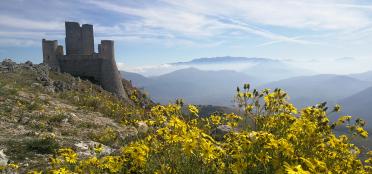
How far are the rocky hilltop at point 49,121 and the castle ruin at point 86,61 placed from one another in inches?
490

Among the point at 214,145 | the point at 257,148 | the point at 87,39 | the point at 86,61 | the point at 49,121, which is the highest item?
the point at 87,39

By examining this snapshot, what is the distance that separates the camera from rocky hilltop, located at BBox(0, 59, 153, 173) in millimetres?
12234

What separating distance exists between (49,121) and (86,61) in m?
26.8

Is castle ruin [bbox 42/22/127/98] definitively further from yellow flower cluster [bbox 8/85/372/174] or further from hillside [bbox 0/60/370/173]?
yellow flower cluster [bbox 8/85/372/174]

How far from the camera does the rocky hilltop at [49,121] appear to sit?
40.1 ft

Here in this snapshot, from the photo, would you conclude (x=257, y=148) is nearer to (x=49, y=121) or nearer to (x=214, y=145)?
(x=214, y=145)

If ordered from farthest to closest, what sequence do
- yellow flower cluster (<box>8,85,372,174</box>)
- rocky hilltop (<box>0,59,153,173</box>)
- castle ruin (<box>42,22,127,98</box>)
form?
castle ruin (<box>42,22,127,98</box>) → rocky hilltop (<box>0,59,153,173</box>) → yellow flower cluster (<box>8,85,372,174</box>)

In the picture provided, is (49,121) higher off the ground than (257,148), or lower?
lower

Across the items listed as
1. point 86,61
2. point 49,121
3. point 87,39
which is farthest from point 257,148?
point 87,39

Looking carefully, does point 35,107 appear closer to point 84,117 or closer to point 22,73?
point 84,117

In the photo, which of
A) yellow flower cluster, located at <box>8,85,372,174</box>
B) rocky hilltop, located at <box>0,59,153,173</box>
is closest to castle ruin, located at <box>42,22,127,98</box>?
rocky hilltop, located at <box>0,59,153,173</box>

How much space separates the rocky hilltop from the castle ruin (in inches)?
490

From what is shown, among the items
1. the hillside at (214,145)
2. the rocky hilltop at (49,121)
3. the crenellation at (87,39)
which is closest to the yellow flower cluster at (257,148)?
the hillside at (214,145)

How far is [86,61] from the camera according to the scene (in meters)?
43.6
